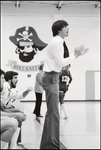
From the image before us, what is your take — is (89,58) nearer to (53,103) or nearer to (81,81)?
(81,81)

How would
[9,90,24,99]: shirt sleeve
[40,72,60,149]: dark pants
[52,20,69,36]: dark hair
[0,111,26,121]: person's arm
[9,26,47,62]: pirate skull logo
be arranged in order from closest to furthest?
1. [0,111,26,121]: person's arm
2. [9,90,24,99]: shirt sleeve
3. [40,72,60,149]: dark pants
4. [52,20,69,36]: dark hair
5. [9,26,47,62]: pirate skull logo

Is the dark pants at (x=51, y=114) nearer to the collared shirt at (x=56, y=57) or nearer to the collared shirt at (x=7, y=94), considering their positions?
the collared shirt at (x=56, y=57)

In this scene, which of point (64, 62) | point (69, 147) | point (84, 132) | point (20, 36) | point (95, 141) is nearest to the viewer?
point (64, 62)

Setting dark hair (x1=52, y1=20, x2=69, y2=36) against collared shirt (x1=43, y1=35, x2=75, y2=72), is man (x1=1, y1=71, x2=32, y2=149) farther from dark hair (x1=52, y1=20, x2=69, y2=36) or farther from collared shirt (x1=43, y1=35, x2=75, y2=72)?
dark hair (x1=52, y1=20, x2=69, y2=36)

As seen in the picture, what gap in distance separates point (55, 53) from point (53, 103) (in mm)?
499

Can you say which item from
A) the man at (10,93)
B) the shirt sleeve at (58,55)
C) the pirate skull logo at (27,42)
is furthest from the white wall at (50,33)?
the man at (10,93)

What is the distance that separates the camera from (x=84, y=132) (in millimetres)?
3469

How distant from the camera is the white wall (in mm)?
9289

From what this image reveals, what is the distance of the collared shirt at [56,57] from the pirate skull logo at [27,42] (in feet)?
22.7

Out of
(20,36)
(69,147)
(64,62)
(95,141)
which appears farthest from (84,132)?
(20,36)

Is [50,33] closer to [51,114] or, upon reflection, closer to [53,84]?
[53,84]

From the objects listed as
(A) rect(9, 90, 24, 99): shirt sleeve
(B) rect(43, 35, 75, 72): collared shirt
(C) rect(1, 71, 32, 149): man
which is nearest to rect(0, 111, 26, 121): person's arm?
(C) rect(1, 71, 32, 149): man

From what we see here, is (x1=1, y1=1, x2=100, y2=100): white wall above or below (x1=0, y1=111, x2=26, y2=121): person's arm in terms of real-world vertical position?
above

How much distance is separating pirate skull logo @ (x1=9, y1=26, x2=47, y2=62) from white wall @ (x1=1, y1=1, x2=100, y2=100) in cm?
14
